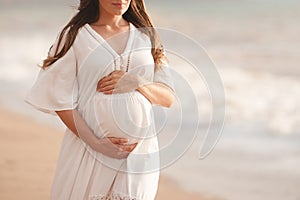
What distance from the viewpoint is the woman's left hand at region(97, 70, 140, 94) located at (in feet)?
7.77

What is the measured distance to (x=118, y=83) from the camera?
2.37m

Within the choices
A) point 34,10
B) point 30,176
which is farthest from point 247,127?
point 34,10

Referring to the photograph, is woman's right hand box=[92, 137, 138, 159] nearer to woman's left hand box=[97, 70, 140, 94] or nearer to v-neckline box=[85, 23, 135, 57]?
woman's left hand box=[97, 70, 140, 94]

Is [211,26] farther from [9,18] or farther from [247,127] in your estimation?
[247,127]

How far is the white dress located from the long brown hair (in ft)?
0.07

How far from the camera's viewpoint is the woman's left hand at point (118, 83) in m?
2.37

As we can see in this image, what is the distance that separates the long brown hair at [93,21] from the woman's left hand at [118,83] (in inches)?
4.3

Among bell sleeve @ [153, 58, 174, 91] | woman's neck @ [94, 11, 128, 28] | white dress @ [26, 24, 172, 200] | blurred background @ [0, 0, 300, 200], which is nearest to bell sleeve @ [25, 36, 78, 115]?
white dress @ [26, 24, 172, 200]

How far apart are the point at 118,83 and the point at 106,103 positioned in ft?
0.22

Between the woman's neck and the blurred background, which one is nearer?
the woman's neck

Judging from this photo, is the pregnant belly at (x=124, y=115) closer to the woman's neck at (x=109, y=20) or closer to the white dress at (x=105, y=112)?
the white dress at (x=105, y=112)

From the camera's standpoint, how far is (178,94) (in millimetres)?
2572

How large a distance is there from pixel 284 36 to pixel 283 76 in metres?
0.93

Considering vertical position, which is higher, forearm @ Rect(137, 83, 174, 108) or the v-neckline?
the v-neckline
